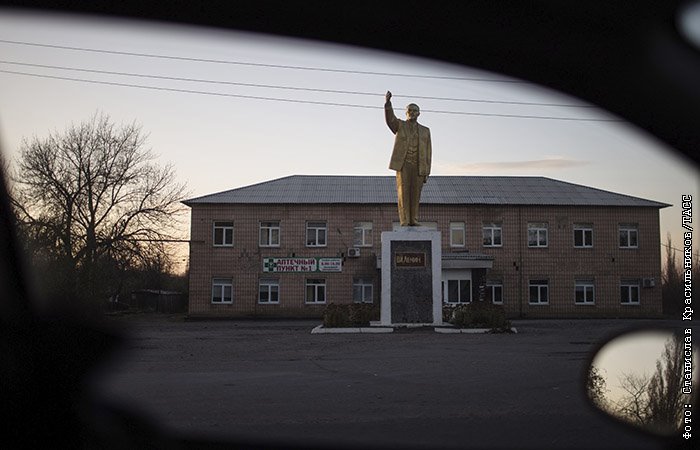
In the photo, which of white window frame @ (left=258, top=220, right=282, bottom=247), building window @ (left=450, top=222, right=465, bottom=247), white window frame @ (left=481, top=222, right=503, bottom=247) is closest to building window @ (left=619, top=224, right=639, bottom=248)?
white window frame @ (left=481, top=222, right=503, bottom=247)

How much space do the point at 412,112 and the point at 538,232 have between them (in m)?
16.8

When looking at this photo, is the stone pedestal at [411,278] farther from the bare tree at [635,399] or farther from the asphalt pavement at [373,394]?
the bare tree at [635,399]

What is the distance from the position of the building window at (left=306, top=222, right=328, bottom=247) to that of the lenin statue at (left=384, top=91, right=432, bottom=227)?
14369mm

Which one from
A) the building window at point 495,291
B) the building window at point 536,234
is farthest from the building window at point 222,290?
the building window at point 536,234

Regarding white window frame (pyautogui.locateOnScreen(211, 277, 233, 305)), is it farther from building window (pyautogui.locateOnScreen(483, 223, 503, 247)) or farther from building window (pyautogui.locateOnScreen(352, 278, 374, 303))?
building window (pyautogui.locateOnScreen(483, 223, 503, 247))

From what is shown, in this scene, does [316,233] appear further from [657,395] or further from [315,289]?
[657,395]

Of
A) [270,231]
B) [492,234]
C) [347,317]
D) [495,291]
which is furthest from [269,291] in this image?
[347,317]

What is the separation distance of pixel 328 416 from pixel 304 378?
2899 millimetres

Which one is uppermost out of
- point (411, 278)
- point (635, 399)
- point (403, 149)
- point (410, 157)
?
point (403, 149)

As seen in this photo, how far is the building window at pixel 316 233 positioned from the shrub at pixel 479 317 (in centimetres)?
1557

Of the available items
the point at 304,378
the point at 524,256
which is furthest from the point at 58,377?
the point at 524,256

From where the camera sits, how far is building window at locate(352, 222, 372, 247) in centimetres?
3528

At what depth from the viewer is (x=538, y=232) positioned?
3559 centimetres

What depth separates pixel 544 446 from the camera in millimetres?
4832
